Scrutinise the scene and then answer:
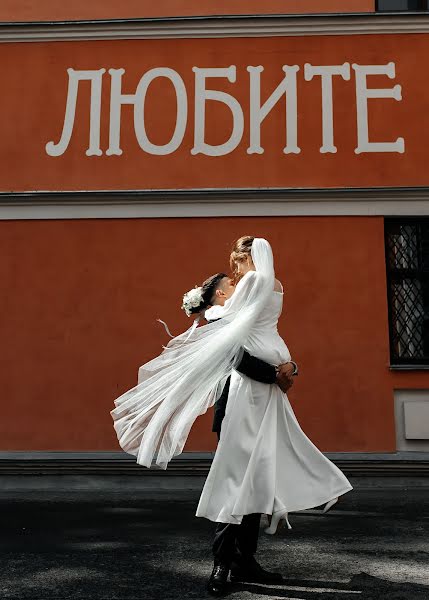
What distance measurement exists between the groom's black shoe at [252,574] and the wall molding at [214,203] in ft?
14.6

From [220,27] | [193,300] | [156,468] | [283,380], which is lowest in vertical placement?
[156,468]

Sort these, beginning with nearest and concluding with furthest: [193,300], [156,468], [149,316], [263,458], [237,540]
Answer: [263,458] < [237,540] < [193,300] < [156,468] < [149,316]

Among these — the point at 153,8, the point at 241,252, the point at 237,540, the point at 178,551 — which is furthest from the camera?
the point at 153,8

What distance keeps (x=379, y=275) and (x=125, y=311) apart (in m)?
2.94

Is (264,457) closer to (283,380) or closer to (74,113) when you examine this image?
(283,380)

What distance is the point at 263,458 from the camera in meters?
3.45

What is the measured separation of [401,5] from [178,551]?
6975mm

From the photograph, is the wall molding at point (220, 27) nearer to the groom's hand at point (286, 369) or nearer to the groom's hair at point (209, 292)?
the groom's hair at point (209, 292)

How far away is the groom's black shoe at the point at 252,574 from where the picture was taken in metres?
3.46

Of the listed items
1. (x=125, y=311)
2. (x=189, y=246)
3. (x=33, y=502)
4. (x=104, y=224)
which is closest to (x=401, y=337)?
(x=189, y=246)

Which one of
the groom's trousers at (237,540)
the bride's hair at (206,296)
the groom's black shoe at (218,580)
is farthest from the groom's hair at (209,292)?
the groom's black shoe at (218,580)

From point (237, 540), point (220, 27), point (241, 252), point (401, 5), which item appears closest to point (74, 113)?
point (220, 27)

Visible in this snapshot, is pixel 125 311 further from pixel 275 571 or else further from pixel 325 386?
pixel 275 571

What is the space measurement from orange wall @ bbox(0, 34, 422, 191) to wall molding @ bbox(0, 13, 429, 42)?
0.25ft
